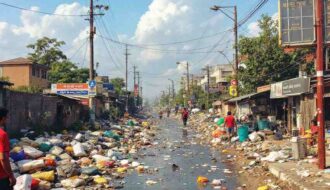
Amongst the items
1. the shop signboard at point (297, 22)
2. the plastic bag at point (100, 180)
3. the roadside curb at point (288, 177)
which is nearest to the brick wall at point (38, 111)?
the plastic bag at point (100, 180)

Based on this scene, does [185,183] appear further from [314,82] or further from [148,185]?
[314,82]

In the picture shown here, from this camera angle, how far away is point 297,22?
14906 mm

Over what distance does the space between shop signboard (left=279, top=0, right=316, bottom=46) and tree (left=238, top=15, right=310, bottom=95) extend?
1712 centimetres

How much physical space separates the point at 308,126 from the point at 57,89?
17.8m

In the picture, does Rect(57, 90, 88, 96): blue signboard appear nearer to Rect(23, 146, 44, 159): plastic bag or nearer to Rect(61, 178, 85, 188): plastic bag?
Rect(23, 146, 44, 159): plastic bag

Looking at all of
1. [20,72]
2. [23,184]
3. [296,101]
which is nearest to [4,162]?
[23,184]

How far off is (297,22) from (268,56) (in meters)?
18.7

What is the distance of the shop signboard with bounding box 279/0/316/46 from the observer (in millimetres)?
14242

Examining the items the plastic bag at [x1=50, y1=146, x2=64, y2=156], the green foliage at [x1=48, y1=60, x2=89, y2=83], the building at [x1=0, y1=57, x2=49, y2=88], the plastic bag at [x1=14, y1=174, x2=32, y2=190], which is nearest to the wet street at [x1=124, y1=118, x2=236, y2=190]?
the plastic bag at [x1=14, y1=174, x2=32, y2=190]

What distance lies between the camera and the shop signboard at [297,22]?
1424 cm

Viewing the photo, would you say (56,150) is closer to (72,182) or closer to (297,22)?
(72,182)

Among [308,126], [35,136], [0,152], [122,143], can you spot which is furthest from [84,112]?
[0,152]

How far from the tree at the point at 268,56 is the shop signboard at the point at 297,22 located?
1712 centimetres

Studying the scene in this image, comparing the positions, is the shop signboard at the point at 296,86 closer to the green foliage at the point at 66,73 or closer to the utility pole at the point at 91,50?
the utility pole at the point at 91,50
